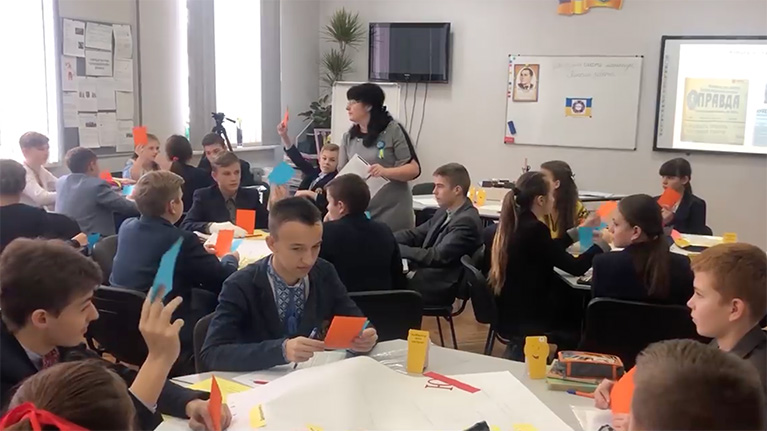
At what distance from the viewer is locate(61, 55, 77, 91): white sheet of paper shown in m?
5.69

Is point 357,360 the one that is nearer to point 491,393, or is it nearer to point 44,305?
point 491,393

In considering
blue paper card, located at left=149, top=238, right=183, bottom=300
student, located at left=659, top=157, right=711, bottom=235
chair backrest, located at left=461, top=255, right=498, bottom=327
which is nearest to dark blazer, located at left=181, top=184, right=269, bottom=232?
chair backrest, located at left=461, top=255, right=498, bottom=327

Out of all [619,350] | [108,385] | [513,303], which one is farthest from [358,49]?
[108,385]

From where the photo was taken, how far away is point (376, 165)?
13.7 feet

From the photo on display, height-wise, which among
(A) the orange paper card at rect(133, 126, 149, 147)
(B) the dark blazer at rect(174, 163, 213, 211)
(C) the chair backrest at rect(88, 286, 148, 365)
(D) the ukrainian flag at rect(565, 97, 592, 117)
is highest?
(D) the ukrainian flag at rect(565, 97, 592, 117)

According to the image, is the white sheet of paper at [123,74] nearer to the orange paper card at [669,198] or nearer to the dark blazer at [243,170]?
the dark blazer at [243,170]

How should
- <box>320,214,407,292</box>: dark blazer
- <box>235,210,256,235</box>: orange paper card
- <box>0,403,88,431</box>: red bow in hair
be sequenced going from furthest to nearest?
<box>235,210,256,235</box>: orange paper card < <box>320,214,407,292</box>: dark blazer < <box>0,403,88,431</box>: red bow in hair

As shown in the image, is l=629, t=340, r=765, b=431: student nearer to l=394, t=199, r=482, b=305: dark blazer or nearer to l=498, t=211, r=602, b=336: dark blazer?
l=498, t=211, r=602, b=336: dark blazer

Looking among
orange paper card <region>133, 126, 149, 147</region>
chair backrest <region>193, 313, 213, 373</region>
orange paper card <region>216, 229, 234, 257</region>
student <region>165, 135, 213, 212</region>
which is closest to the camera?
chair backrest <region>193, 313, 213, 373</region>

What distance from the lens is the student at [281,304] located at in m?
1.97

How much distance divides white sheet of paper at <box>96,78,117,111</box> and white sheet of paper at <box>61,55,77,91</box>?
23cm

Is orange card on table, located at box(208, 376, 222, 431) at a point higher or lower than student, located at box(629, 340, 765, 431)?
lower

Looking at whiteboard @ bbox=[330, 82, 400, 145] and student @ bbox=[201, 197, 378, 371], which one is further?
whiteboard @ bbox=[330, 82, 400, 145]

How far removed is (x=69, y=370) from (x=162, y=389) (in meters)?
0.68
